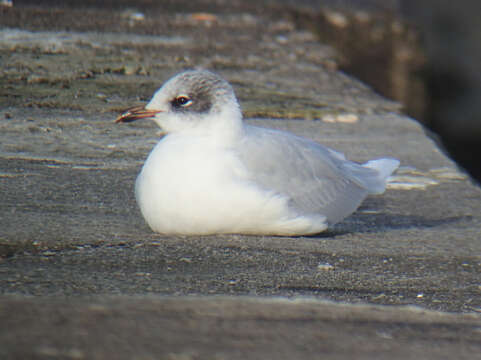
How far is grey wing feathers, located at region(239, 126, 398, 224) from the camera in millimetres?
3221

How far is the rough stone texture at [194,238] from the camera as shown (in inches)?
74.0

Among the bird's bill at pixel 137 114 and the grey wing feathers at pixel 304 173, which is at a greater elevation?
the bird's bill at pixel 137 114

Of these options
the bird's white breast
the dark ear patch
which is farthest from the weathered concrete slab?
the dark ear patch

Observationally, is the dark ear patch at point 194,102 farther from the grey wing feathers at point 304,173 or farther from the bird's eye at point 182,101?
the grey wing feathers at point 304,173

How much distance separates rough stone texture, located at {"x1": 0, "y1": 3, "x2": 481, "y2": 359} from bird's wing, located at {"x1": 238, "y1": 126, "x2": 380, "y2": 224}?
0.14m

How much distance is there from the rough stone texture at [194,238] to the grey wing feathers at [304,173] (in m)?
0.14

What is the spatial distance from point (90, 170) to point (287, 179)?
1.13 metres

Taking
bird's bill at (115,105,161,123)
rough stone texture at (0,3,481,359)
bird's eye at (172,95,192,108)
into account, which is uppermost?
bird's eye at (172,95,192,108)

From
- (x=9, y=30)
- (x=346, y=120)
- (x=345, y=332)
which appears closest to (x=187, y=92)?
(x=345, y=332)

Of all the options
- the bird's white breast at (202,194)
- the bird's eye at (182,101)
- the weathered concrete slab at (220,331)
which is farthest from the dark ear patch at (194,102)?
the weathered concrete slab at (220,331)

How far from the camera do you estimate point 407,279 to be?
9.52 feet

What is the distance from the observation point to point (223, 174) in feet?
10.1

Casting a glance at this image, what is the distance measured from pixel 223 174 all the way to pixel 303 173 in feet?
1.46

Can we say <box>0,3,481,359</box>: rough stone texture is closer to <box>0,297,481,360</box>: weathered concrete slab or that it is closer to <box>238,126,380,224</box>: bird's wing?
<box>0,297,481,360</box>: weathered concrete slab
